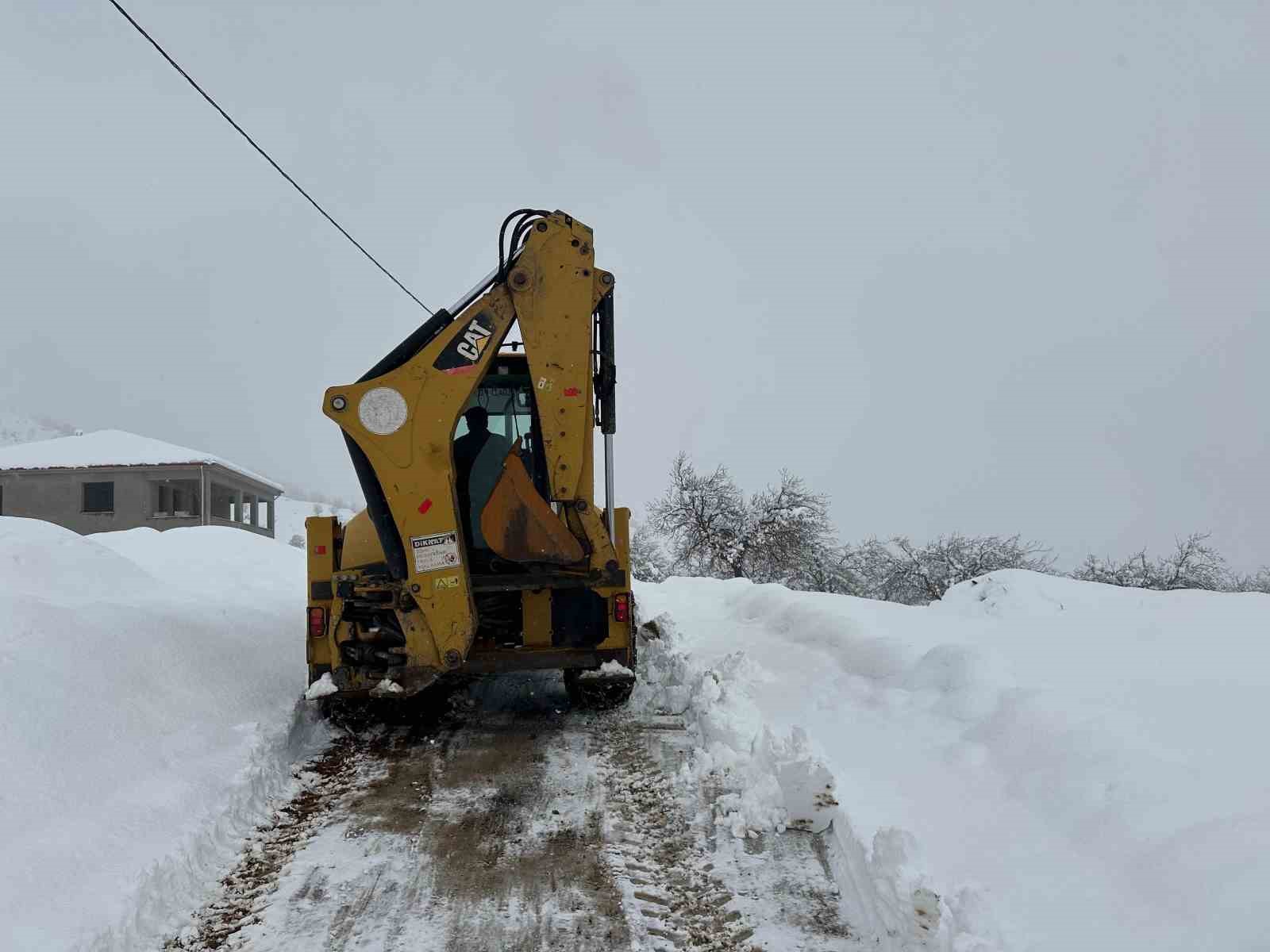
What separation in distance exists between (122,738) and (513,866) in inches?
100

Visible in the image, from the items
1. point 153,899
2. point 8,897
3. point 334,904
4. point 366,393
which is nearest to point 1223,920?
point 334,904

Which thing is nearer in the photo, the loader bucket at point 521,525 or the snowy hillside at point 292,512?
the loader bucket at point 521,525

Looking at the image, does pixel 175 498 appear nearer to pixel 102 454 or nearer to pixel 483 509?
pixel 102 454

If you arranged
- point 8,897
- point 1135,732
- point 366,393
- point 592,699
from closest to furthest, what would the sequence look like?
point 8,897 → point 1135,732 → point 366,393 → point 592,699

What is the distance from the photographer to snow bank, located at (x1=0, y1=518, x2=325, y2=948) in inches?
142

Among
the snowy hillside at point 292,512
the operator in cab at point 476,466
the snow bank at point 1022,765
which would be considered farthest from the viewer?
the snowy hillside at point 292,512

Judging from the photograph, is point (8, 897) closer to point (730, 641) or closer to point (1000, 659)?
point (1000, 659)

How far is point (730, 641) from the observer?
402 inches

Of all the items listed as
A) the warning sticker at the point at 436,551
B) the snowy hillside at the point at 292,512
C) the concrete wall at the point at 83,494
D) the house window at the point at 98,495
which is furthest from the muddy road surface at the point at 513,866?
the snowy hillside at the point at 292,512

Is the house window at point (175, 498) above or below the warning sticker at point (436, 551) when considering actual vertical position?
above

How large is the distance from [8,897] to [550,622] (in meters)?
3.79

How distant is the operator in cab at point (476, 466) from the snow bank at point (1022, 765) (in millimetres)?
2283

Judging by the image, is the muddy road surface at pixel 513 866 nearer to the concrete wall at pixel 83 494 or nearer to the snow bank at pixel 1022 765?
the snow bank at pixel 1022 765

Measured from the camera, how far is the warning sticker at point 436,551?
591cm
